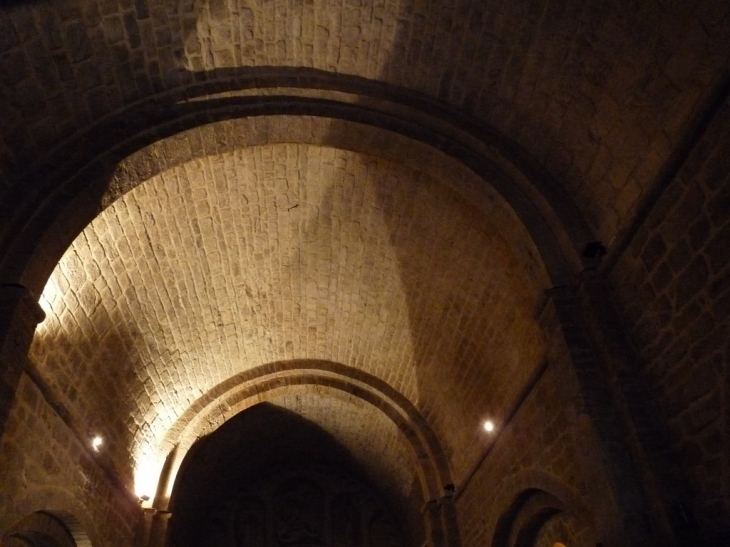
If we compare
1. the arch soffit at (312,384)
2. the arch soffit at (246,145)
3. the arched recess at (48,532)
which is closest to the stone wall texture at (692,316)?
the arch soffit at (246,145)

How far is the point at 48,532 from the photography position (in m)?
6.06

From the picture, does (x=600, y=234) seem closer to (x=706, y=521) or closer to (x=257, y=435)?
(x=706, y=521)

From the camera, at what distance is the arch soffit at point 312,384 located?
9250mm

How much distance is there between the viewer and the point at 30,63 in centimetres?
477

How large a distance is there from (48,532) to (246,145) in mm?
4862

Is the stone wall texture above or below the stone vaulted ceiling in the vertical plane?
below

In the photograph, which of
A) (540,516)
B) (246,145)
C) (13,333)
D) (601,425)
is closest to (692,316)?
(601,425)

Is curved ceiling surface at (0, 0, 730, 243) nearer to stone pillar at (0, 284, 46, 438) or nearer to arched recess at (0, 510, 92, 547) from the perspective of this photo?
stone pillar at (0, 284, 46, 438)

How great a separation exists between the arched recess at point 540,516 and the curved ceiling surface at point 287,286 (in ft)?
3.25

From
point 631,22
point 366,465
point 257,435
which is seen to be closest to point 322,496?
point 366,465

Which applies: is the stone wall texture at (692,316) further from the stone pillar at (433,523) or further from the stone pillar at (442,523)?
the stone pillar at (433,523)

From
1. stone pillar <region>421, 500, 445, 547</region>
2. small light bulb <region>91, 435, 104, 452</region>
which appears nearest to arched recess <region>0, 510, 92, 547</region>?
small light bulb <region>91, 435, 104, 452</region>

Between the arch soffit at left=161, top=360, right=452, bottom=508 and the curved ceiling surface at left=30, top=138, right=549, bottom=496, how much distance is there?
0.30m

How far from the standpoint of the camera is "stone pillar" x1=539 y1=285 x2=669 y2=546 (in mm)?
3861
